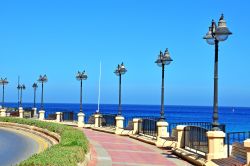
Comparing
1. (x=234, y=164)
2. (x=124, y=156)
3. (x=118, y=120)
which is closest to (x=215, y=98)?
(x=234, y=164)

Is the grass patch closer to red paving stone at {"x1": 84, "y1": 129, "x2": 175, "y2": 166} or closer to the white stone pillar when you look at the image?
red paving stone at {"x1": 84, "y1": 129, "x2": 175, "y2": 166}

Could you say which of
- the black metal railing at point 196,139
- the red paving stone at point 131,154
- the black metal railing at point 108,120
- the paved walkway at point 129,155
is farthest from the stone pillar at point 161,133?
the black metal railing at point 108,120

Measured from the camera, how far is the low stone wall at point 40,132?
27.9m

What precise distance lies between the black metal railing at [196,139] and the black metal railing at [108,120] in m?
15.5

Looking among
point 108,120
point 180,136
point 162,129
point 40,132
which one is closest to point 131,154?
point 180,136

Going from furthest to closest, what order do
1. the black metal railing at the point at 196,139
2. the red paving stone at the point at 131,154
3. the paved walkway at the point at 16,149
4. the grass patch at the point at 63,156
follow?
the black metal railing at the point at 196,139
the paved walkway at the point at 16,149
the red paving stone at the point at 131,154
the grass patch at the point at 63,156

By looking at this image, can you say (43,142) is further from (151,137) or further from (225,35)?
(225,35)

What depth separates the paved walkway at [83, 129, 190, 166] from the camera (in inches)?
770

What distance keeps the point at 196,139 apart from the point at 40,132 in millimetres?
15447

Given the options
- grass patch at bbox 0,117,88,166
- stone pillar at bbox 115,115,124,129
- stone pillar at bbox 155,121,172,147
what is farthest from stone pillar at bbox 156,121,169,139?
stone pillar at bbox 115,115,124,129

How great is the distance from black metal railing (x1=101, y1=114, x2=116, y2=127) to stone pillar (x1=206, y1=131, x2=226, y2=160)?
1982 cm

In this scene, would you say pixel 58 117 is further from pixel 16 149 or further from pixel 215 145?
pixel 215 145

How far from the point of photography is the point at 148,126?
30.4 metres

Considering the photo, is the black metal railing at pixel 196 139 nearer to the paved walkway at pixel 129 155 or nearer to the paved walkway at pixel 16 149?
the paved walkway at pixel 129 155
